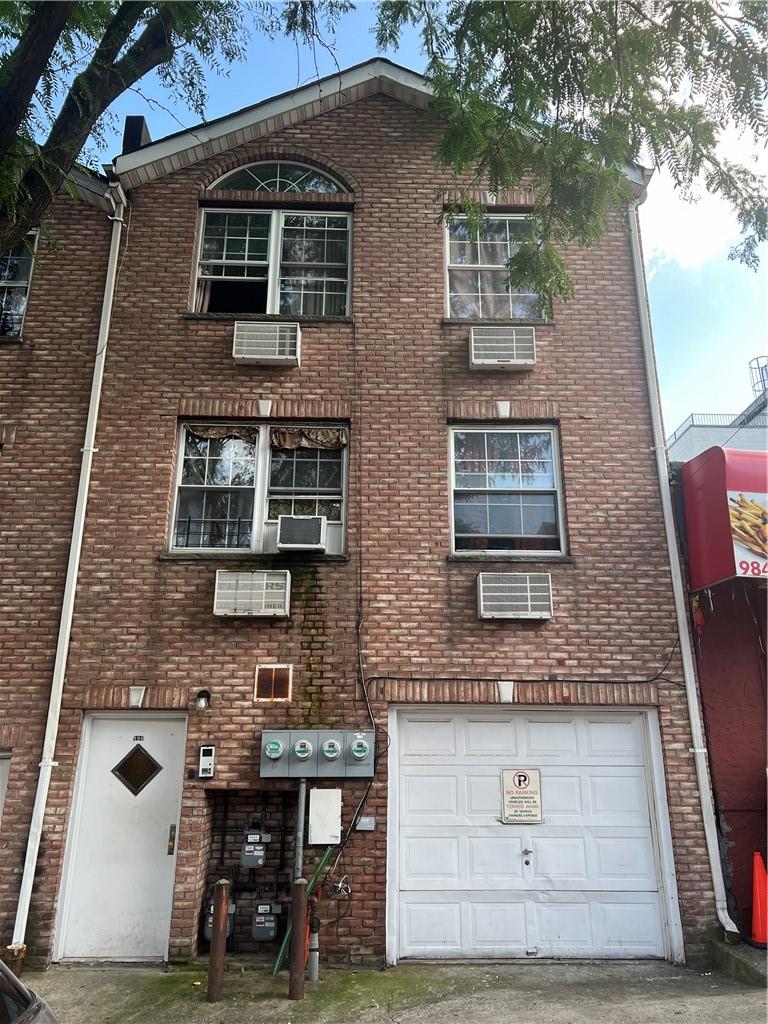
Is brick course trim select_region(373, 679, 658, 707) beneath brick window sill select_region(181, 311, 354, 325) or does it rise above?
beneath

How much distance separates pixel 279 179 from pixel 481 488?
4.98 meters

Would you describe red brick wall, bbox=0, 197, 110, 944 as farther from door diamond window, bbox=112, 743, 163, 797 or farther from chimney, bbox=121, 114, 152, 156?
chimney, bbox=121, 114, 152, 156

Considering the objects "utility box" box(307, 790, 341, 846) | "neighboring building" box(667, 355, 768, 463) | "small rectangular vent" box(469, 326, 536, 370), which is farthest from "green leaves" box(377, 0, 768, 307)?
"neighboring building" box(667, 355, 768, 463)

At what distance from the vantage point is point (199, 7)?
22.6ft

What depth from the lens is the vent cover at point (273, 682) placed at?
773 centimetres

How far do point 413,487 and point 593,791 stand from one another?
379 cm

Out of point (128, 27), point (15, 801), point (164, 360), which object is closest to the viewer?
point (128, 27)

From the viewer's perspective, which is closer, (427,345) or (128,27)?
(128,27)

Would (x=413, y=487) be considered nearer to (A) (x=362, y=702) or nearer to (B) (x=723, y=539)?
(A) (x=362, y=702)

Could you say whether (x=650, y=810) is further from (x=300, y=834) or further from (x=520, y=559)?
(x=300, y=834)

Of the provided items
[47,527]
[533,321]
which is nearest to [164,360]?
[47,527]

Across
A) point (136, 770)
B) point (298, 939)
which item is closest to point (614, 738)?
point (298, 939)

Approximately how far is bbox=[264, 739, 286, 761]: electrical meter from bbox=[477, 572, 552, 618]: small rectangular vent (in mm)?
2482

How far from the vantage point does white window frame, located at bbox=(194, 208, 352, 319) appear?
9.23 metres
